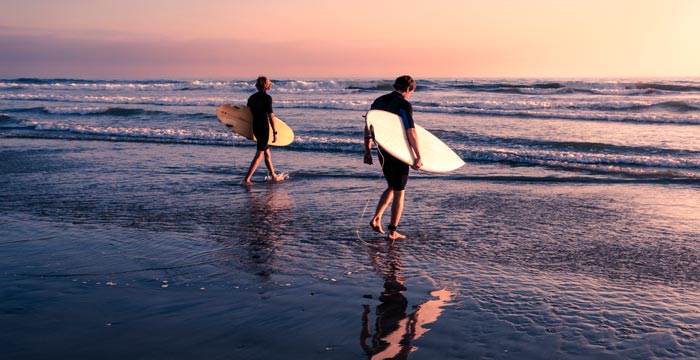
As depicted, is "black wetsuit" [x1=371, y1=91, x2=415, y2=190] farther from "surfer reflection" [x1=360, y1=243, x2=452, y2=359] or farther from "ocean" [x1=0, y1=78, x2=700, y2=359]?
"surfer reflection" [x1=360, y1=243, x2=452, y2=359]

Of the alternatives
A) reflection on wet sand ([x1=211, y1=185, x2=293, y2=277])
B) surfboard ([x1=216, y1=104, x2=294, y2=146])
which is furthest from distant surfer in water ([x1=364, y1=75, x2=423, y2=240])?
surfboard ([x1=216, y1=104, x2=294, y2=146])

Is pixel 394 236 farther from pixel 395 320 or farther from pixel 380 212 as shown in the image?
pixel 395 320

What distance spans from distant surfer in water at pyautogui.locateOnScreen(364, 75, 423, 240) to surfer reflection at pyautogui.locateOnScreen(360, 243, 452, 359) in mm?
1315

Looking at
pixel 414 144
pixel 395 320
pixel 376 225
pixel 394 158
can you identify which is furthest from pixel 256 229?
pixel 395 320

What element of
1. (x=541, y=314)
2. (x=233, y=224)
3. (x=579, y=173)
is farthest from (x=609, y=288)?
(x=579, y=173)

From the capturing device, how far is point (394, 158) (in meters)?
6.50

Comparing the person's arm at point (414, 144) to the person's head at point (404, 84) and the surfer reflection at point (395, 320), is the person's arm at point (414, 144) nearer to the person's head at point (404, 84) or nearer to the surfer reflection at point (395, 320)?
the person's head at point (404, 84)

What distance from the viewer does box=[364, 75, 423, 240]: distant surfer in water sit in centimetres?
629

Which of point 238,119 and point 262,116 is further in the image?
point 238,119

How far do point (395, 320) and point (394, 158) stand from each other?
2.50m

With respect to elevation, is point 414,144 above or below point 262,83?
below

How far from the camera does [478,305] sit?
4.64m

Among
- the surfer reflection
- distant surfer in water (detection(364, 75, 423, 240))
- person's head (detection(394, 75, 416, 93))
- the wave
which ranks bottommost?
the surfer reflection

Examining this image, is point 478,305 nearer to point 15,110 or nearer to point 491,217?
point 491,217
